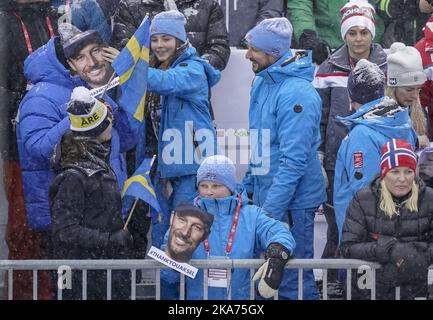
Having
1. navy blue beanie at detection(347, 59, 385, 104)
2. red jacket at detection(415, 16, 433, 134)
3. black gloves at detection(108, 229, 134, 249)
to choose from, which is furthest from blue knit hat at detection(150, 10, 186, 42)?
red jacket at detection(415, 16, 433, 134)

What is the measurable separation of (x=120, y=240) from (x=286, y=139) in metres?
1.47

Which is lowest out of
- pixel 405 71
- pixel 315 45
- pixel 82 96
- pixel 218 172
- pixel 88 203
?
pixel 88 203

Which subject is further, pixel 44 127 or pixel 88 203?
pixel 44 127

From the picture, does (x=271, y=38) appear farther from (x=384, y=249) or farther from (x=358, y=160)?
(x=384, y=249)

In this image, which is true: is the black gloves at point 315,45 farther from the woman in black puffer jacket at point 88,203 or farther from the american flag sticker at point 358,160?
the woman in black puffer jacket at point 88,203

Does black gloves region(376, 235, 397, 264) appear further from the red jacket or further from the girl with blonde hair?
the red jacket

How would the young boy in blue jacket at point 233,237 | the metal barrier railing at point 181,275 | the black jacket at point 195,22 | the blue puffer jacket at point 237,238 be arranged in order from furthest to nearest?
the black jacket at point 195,22 → the blue puffer jacket at point 237,238 → the young boy in blue jacket at point 233,237 → the metal barrier railing at point 181,275

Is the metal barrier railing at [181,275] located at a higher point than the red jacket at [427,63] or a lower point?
lower

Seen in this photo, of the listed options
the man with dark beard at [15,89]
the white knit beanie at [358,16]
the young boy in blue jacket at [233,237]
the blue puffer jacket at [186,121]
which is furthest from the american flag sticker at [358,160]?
the man with dark beard at [15,89]

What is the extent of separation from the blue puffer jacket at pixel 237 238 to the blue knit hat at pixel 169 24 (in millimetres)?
1347

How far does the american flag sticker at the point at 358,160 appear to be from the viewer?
8445mm

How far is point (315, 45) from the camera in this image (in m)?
9.82

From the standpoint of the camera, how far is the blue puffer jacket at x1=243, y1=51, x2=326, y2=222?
8.73m

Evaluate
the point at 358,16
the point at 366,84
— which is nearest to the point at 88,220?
the point at 366,84
